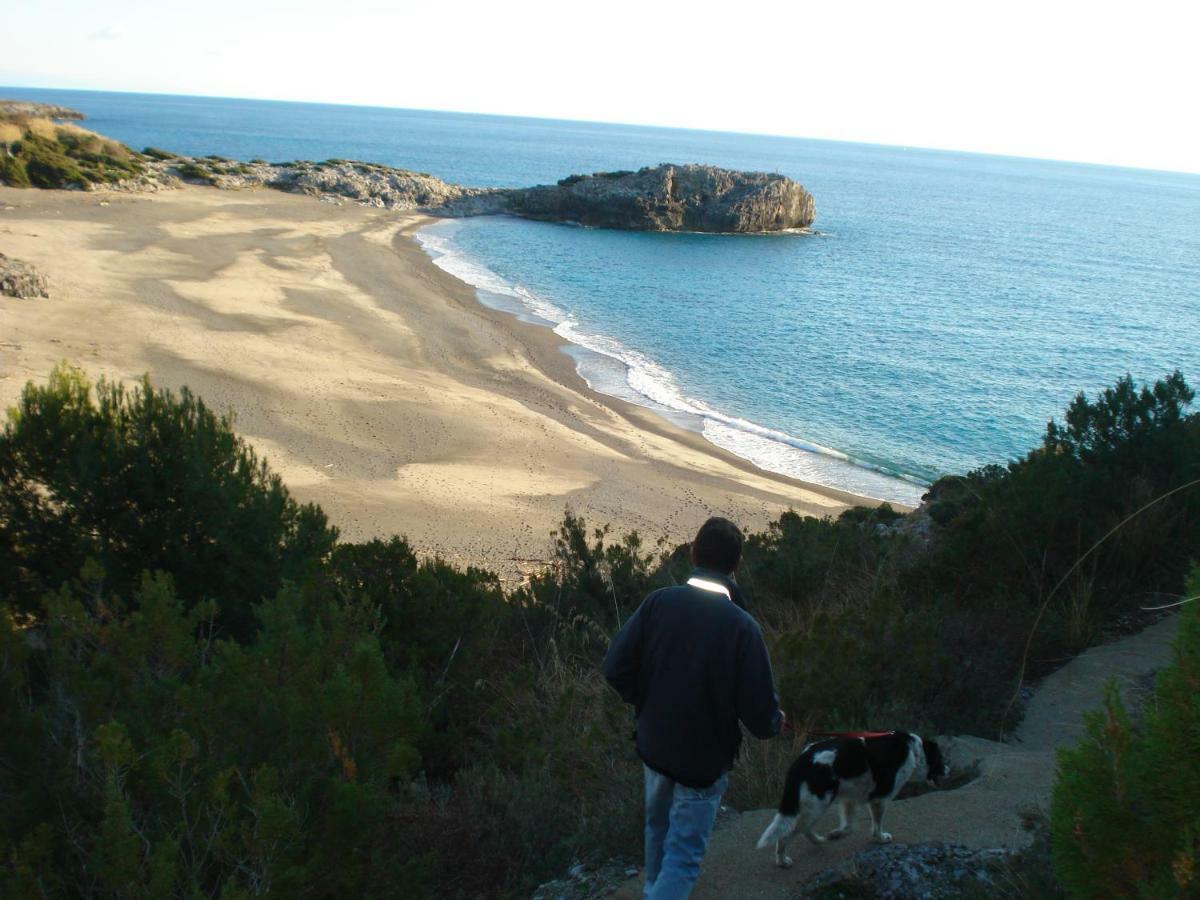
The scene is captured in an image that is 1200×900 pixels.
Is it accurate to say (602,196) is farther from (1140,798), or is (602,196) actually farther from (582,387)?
(1140,798)

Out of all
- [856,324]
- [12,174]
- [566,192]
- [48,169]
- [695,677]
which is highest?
[566,192]

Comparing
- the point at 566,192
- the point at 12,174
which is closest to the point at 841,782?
the point at 12,174

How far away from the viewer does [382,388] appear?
2275 cm

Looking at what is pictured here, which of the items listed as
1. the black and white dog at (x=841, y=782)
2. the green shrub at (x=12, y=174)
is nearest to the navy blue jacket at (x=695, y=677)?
the black and white dog at (x=841, y=782)

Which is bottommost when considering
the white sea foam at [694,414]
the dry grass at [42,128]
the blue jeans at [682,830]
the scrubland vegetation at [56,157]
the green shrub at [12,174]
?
the white sea foam at [694,414]

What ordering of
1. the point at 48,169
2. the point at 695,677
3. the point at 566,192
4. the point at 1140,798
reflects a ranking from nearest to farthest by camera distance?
the point at 1140,798 < the point at 695,677 < the point at 48,169 < the point at 566,192

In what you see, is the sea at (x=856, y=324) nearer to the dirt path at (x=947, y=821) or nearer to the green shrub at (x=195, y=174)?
the dirt path at (x=947, y=821)

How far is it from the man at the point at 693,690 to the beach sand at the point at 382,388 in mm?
9639

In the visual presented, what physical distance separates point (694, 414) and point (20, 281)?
1952 centimetres

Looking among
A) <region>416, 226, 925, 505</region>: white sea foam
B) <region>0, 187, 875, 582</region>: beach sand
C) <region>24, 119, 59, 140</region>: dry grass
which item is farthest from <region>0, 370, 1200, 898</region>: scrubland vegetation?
<region>24, 119, 59, 140</region>: dry grass

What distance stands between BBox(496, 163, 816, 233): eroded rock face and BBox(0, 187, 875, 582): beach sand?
2946 centimetres

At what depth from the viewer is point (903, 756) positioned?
4203mm

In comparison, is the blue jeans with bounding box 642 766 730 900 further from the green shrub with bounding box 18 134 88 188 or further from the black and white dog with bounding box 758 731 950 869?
the green shrub with bounding box 18 134 88 188

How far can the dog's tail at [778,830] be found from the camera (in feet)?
13.1
